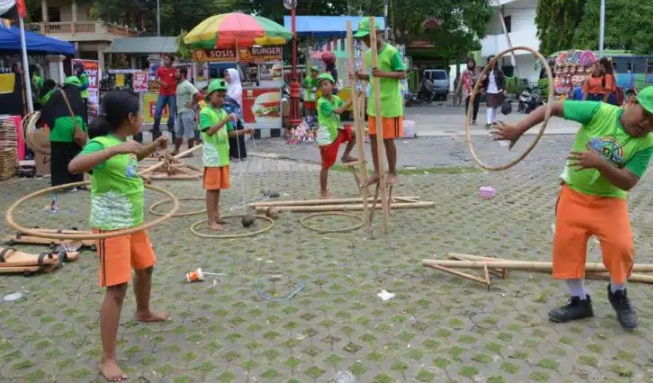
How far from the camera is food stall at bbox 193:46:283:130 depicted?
16281mm

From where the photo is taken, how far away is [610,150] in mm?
3904

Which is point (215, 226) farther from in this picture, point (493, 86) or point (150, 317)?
point (493, 86)

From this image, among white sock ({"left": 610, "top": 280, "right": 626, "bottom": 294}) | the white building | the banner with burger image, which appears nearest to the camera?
white sock ({"left": 610, "top": 280, "right": 626, "bottom": 294})

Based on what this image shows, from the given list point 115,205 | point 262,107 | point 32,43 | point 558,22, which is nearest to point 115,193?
point 115,205

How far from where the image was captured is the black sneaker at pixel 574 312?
443cm

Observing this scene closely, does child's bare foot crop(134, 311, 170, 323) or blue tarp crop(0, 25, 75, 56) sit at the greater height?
Result: blue tarp crop(0, 25, 75, 56)

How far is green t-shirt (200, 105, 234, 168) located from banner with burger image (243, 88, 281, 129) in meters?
9.24

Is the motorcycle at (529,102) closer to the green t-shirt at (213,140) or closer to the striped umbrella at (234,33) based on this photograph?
the striped umbrella at (234,33)

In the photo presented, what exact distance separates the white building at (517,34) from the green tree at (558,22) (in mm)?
3845

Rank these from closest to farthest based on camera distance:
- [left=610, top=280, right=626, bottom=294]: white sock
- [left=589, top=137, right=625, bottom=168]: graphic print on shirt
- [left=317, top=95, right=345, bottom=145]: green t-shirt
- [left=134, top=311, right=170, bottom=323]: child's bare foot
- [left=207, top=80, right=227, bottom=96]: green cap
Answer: [left=589, top=137, right=625, bottom=168]: graphic print on shirt
[left=610, top=280, right=626, bottom=294]: white sock
[left=134, top=311, right=170, bottom=323]: child's bare foot
[left=207, top=80, right=227, bottom=96]: green cap
[left=317, top=95, right=345, bottom=145]: green t-shirt

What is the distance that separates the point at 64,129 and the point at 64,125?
0.07m

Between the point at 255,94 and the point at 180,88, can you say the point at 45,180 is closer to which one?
the point at 180,88

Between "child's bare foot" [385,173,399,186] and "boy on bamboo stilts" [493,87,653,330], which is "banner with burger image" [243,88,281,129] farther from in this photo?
"boy on bamboo stilts" [493,87,653,330]

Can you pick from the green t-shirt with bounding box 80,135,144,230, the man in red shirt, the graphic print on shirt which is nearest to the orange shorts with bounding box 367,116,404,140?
the graphic print on shirt
